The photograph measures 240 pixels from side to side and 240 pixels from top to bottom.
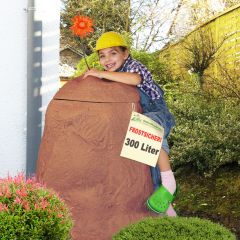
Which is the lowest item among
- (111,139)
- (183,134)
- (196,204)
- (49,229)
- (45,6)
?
(196,204)

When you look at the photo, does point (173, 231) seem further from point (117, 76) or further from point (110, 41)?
point (110, 41)

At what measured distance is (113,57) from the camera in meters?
4.59

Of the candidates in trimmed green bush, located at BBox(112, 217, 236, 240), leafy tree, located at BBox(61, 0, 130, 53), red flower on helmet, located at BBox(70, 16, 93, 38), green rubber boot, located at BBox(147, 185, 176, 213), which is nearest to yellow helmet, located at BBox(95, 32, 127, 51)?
red flower on helmet, located at BBox(70, 16, 93, 38)

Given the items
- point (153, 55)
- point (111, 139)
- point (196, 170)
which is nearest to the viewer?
point (111, 139)

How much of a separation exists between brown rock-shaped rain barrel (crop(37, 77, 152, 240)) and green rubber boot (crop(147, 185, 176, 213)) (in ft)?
0.30

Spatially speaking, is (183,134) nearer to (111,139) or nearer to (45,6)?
(45,6)

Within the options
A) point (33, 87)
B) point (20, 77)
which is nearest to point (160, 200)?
point (33, 87)

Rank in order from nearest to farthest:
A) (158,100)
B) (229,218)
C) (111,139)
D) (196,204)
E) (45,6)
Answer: (111,139) < (158,100) < (45,6) < (229,218) < (196,204)

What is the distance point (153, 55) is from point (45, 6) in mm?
8946

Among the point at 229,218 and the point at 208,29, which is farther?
the point at 208,29

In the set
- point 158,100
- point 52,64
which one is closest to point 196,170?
point 52,64

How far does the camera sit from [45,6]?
224 inches

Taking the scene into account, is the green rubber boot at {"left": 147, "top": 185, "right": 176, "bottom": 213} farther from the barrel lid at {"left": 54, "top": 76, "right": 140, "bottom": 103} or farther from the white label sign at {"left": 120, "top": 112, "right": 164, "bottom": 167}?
the barrel lid at {"left": 54, "top": 76, "right": 140, "bottom": 103}

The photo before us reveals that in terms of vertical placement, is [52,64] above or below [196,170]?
above
